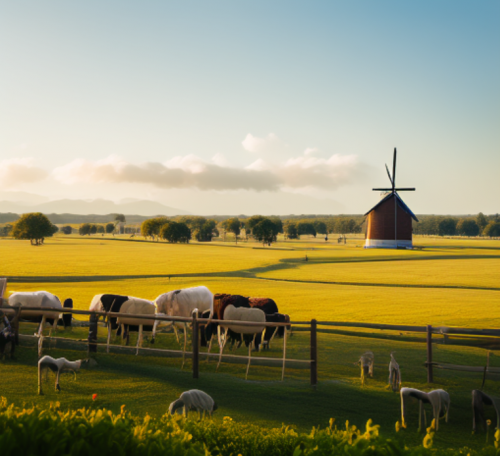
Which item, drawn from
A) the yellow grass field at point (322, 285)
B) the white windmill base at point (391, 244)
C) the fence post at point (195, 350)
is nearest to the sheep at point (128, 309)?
the fence post at point (195, 350)

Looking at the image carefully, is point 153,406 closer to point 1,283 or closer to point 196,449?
point 196,449

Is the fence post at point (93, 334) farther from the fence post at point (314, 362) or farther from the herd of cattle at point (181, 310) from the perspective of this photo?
the fence post at point (314, 362)

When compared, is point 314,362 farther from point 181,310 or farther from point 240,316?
point 181,310

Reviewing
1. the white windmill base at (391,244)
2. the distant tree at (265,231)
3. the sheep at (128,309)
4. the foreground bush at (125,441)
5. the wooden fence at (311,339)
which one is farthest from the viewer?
the distant tree at (265,231)

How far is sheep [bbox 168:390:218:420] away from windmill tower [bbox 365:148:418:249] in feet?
289

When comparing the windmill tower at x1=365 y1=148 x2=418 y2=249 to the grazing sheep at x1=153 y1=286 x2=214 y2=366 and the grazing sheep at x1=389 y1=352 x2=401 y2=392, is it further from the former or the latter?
the grazing sheep at x1=389 y1=352 x2=401 y2=392

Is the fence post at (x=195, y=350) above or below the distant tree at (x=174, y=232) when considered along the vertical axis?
below

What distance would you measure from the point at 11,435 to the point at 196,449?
1.99 meters

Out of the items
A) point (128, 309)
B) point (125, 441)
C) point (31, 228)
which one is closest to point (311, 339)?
point (125, 441)

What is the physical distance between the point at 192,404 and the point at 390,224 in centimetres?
8938

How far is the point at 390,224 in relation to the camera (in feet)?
304

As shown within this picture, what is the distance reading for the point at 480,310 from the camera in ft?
88.9

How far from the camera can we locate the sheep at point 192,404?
328 inches

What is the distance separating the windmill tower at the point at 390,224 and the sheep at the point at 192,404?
289 ft
